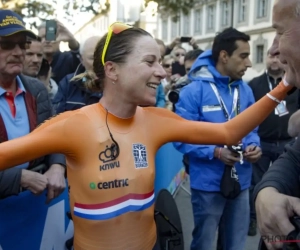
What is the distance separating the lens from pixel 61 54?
5.75m

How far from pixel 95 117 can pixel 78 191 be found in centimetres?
36

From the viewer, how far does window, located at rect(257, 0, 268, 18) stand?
32656 millimetres

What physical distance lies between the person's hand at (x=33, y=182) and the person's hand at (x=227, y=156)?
4.60 feet

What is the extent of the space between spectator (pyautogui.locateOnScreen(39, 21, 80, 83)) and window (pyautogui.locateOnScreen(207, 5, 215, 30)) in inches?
1462

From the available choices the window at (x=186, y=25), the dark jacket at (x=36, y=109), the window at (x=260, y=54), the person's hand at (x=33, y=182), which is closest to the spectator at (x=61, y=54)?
the dark jacket at (x=36, y=109)

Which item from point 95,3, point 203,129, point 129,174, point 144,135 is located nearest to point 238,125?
point 203,129

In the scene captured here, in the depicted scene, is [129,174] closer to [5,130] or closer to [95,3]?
[5,130]

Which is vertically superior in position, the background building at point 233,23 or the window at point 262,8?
the window at point 262,8

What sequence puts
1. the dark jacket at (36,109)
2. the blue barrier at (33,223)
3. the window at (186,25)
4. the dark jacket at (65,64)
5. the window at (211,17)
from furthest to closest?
Answer: the window at (186,25) → the window at (211,17) → the dark jacket at (65,64) → the dark jacket at (36,109) → the blue barrier at (33,223)

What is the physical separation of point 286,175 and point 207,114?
72.7 inches

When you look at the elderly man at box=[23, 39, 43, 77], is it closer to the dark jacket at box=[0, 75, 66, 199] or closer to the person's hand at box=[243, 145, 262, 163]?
the dark jacket at box=[0, 75, 66, 199]

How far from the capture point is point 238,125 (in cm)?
239

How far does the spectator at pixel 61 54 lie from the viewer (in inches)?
217

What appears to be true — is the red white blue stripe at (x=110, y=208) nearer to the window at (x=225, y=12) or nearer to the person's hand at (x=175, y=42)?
the person's hand at (x=175, y=42)
